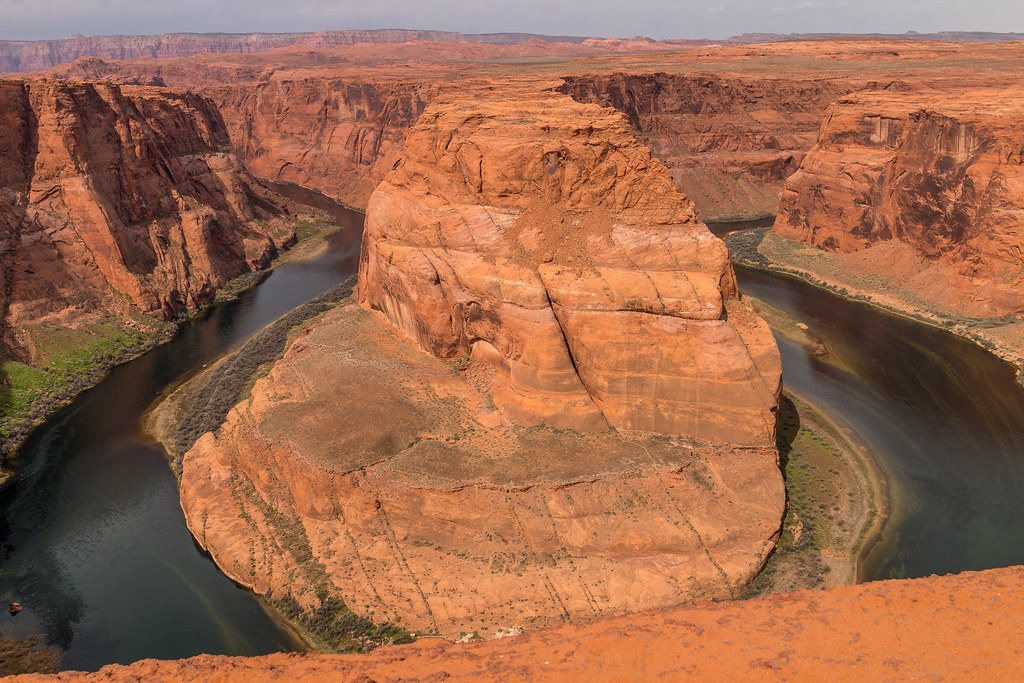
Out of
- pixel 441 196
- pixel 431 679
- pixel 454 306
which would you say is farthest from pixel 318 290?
pixel 431 679

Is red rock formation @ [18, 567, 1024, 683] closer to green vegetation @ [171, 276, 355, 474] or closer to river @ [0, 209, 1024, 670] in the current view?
river @ [0, 209, 1024, 670]

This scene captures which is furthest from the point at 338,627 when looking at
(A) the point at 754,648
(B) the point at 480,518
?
(A) the point at 754,648

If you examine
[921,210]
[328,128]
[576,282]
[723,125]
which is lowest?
[576,282]

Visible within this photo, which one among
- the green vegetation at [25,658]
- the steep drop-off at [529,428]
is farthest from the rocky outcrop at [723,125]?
the green vegetation at [25,658]

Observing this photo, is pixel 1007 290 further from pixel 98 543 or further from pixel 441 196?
pixel 98 543

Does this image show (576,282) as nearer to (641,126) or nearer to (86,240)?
(86,240)

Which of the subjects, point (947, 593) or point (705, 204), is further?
point (705, 204)
